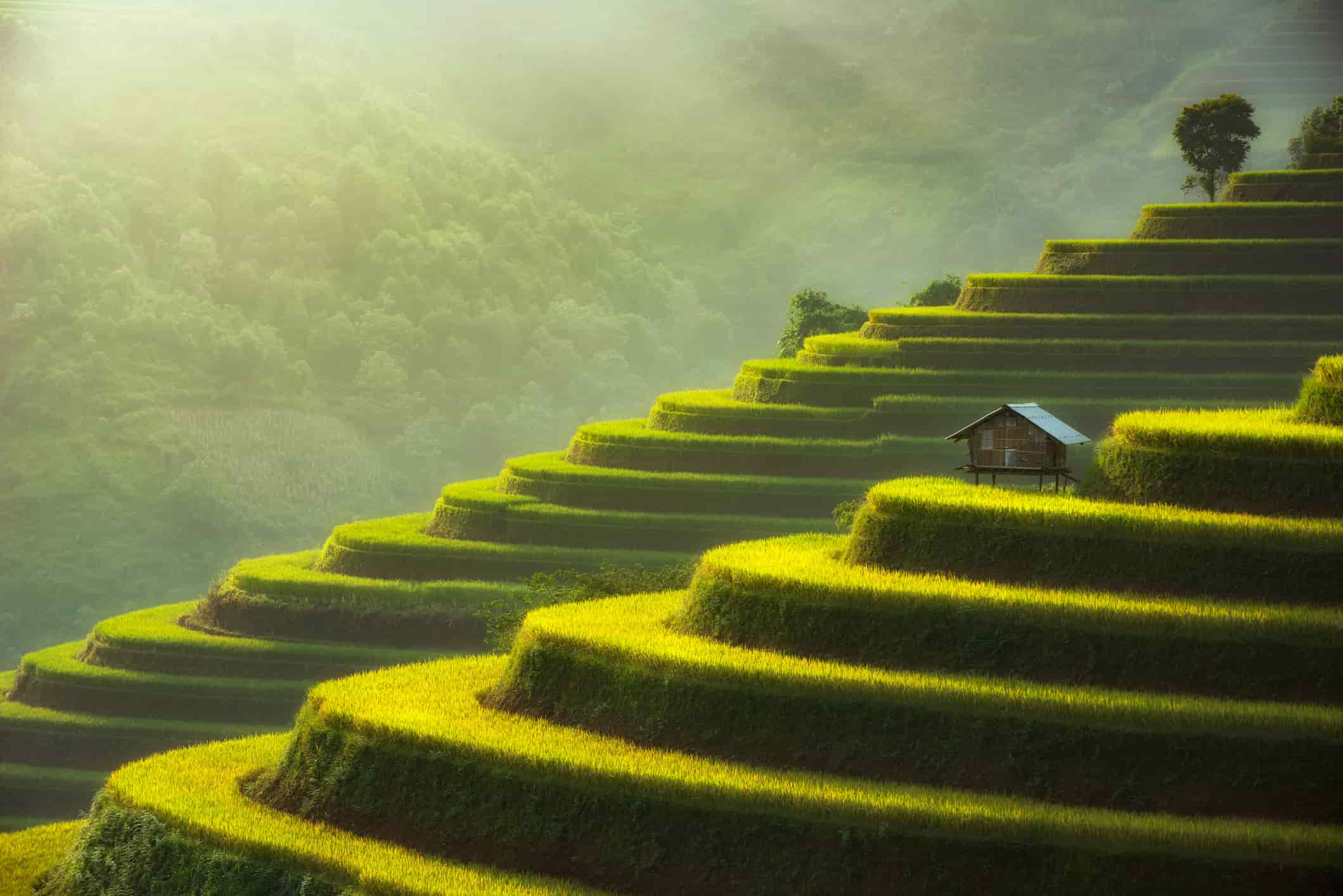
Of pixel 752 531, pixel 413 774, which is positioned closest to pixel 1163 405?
pixel 752 531

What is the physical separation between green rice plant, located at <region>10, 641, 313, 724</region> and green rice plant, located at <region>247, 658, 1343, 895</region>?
16864mm

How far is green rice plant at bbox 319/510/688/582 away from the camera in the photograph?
42.1 metres

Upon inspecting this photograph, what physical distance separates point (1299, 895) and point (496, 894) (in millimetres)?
7965

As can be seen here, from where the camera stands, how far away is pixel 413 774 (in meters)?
22.5

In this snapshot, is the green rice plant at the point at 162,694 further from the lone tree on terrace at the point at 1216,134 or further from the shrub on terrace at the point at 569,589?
the lone tree on terrace at the point at 1216,134

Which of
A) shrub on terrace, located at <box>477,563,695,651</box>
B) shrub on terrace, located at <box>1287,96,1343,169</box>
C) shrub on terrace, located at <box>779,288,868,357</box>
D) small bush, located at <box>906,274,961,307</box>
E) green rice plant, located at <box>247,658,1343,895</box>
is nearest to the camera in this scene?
green rice plant, located at <box>247,658,1343,895</box>

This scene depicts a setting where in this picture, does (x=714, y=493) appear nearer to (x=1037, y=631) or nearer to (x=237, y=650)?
(x=237, y=650)

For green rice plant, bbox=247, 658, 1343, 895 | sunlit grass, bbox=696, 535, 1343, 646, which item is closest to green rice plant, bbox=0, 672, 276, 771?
green rice plant, bbox=247, 658, 1343, 895

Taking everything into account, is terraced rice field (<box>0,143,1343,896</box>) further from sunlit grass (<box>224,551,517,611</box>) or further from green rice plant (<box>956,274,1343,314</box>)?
green rice plant (<box>956,274,1343,314</box>)

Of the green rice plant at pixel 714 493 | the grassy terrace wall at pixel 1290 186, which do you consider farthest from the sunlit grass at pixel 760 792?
→ the grassy terrace wall at pixel 1290 186

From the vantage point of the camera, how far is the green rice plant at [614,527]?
140 ft

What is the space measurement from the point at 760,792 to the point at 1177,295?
29.3 m

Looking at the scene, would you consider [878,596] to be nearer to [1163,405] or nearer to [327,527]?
[1163,405]

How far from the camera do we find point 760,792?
67.2 ft
